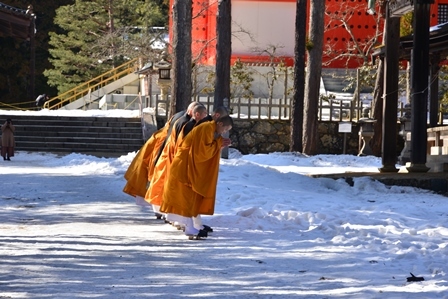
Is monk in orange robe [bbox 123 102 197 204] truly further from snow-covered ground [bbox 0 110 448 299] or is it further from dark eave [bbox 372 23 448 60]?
dark eave [bbox 372 23 448 60]

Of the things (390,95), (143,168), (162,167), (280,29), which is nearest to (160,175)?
(162,167)

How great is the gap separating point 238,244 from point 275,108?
24.9 metres

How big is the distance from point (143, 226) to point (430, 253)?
3845 millimetres

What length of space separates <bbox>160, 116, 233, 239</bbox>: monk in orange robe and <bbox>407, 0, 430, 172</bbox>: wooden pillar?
7.21m

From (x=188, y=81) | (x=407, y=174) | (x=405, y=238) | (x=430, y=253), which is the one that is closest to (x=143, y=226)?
(x=405, y=238)

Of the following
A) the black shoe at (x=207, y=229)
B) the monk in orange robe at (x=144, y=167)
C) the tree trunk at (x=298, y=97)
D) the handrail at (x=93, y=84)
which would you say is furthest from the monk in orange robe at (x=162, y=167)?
the handrail at (x=93, y=84)

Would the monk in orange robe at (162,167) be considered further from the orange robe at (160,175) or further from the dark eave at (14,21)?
the dark eave at (14,21)

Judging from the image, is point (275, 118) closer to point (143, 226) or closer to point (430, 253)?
point (143, 226)

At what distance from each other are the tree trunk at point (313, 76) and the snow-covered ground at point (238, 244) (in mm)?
11765

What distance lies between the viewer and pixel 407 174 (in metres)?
17.8

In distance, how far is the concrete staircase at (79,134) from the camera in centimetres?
3020

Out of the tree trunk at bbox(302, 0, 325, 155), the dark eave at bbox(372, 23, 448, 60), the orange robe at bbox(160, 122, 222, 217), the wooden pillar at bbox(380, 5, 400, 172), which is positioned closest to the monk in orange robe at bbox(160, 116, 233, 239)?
the orange robe at bbox(160, 122, 222, 217)

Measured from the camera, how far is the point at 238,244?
10.3 meters

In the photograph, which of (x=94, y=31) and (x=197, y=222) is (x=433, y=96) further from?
(x=94, y=31)
